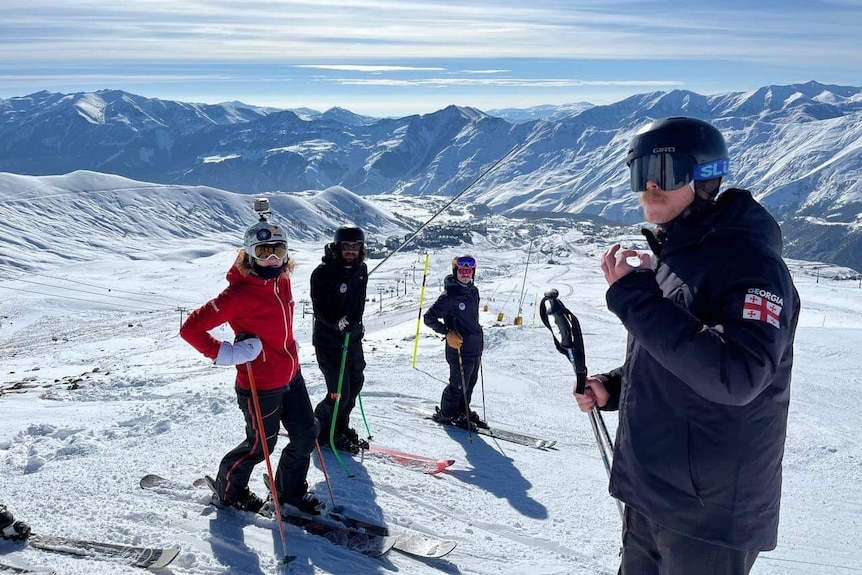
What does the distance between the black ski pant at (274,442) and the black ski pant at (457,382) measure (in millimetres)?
3609

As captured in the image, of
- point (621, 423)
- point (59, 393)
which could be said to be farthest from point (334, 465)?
point (59, 393)

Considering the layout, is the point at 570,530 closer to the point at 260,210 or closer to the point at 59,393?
the point at 260,210

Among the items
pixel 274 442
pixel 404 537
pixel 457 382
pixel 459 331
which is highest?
pixel 459 331

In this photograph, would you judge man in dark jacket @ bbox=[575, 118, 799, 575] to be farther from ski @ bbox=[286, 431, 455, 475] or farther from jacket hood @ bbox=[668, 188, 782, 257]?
ski @ bbox=[286, 431, 455, 475]

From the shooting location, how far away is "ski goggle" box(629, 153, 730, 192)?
271 cm

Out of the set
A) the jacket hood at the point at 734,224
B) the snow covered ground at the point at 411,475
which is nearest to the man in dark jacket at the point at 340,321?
the snow covered ground at the point at 411,475

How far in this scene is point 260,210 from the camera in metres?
5.26

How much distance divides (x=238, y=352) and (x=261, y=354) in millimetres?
342

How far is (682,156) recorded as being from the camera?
2.73 meters

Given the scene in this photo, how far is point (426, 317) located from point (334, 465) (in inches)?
105

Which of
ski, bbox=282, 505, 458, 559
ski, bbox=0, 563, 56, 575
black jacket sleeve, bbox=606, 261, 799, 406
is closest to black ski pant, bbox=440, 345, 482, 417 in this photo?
ski, bbox=282, 505, 458, 559

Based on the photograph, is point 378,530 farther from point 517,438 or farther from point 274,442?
point 517,438

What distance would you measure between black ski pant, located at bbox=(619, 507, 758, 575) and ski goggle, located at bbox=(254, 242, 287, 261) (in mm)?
3200

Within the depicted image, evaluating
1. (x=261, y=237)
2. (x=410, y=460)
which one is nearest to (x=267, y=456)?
(x=261, y=237)
